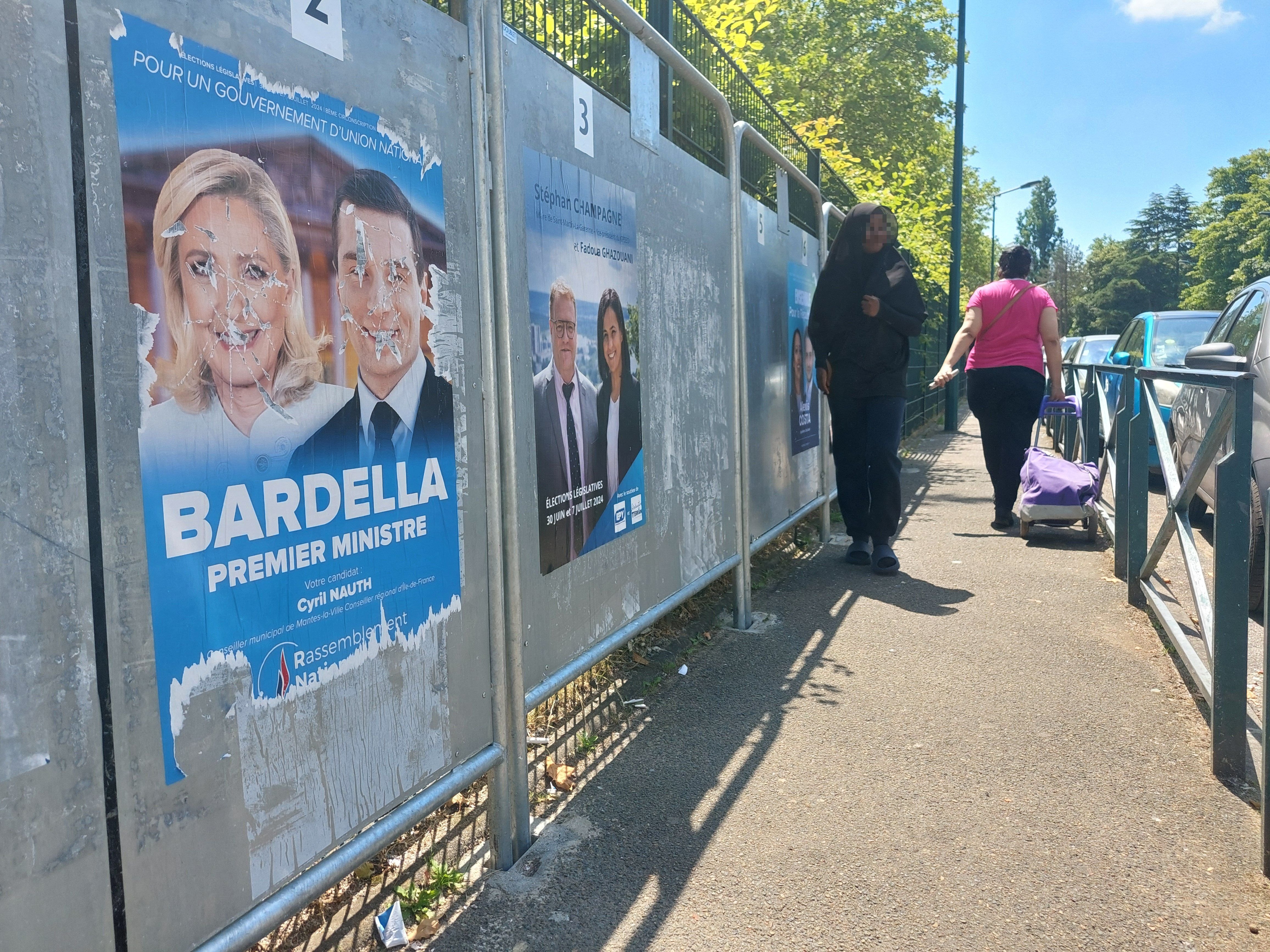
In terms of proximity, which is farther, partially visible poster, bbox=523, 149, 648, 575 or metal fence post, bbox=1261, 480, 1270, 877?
partially visible poster, bbox=523, 149, 648, 575

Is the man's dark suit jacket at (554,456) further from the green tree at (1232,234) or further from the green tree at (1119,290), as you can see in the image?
the green tree at (1119,290)

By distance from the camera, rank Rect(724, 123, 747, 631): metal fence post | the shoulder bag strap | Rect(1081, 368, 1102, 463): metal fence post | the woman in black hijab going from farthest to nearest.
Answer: Rect(1081, 368, 1102, 463): metal fence post
the shoulder bag strap
the woman in black hijab
Rect(724, 123, 747, 631): metal fence post

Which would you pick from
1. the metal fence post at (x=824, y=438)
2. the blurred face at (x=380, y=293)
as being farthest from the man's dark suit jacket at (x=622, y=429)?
the metal fence post at (x=824, y=438)

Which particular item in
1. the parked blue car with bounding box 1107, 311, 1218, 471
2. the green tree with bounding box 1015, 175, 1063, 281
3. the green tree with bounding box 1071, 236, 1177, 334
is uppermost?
the green tree with bounding box 1015, 175, 1063, 281

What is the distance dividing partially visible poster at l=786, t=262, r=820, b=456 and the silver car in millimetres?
2116

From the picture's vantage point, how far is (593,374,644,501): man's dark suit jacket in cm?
336

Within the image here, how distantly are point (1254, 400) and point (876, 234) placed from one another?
251 centimetres

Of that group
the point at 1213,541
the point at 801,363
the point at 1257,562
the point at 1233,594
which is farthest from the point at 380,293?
the point at 1257,562

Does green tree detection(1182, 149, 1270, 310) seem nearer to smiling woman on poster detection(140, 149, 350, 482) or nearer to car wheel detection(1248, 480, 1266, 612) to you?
car wheel detection(1248, 480, 1266, 612)

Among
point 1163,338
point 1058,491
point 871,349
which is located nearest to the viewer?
point 871,349

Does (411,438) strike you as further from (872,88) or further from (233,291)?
(872,88)

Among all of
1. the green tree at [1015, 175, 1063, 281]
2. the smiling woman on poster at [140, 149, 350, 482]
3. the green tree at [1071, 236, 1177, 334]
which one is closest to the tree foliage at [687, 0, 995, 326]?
the smiling woman on poster at [140, 149, 350, 482]

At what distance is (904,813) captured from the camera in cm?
301

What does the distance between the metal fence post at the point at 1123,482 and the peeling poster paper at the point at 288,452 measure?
169 inches
